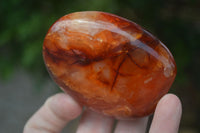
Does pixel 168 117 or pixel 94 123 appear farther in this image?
pixel 94 123

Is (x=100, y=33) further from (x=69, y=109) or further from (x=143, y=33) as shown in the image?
(x=69, y=109)

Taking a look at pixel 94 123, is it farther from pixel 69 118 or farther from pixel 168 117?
pixel 168 117

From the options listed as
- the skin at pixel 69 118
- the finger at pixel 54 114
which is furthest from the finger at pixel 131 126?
the finger at pixel 54 114

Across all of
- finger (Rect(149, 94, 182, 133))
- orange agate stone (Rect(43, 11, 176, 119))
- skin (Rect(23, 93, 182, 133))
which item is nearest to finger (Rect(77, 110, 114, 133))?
skin (Rect(23, 93, 182, 133))

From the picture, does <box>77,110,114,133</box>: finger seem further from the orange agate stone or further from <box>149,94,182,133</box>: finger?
<box>149,94,182,133</box>: finger

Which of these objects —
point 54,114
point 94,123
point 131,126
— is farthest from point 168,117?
point 54,114

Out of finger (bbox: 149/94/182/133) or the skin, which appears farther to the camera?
the skin
